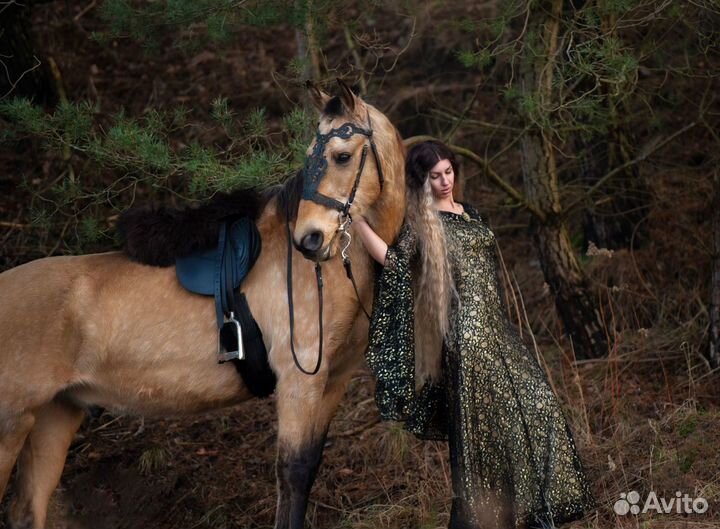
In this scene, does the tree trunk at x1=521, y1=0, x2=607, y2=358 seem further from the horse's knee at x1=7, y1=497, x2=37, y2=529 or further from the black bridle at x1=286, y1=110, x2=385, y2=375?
the horse's knee at x1=7, y1=497, x2=37, y2=529

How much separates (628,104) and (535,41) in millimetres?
1459

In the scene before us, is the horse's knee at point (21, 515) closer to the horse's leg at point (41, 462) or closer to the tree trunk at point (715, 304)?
the horse's leg at point (41, 462)

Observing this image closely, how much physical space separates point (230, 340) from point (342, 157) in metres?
1.06

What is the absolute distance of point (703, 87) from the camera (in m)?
7.65

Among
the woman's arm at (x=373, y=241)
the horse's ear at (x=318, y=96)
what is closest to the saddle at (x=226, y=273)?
the woman's arm at (x=373, y=241)

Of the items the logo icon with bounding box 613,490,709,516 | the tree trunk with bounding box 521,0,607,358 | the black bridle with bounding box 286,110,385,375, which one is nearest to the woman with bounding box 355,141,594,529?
the black bridle with bounding box 286,110,385,375

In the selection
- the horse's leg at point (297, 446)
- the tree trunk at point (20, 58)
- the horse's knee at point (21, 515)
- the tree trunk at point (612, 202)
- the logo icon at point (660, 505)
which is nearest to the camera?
the horse's leg at point (297, 446)

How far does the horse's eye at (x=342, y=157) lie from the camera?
13.3 ft

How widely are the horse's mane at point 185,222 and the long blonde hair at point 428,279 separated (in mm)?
583

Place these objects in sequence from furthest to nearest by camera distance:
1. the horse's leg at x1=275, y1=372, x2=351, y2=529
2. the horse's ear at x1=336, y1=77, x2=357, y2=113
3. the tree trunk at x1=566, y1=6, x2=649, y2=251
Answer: the tree trunk at x1=566, y1=6, x2=649, y2=251 → the horse's leg at x1=275, y1=372, x2=351, y2=529 → the horse's ear at x1=336, y1=77, x2=357, y2=113

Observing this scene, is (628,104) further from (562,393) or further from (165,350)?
(165,350)

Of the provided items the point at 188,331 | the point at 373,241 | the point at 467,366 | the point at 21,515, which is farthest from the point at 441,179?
the point at 21,515

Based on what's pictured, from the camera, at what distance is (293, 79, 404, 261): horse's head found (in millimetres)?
3955

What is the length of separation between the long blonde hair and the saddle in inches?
32.1
